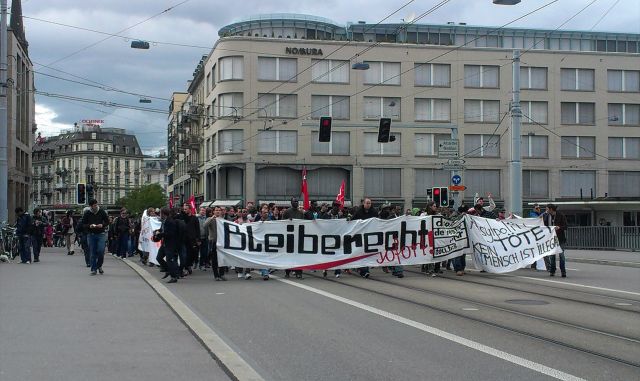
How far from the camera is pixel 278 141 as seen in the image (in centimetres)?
6109

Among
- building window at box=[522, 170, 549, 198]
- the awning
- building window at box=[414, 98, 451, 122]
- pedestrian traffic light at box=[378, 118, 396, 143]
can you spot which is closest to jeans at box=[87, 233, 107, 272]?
pedestrian traffic light at box=[378, 118, 396, 143]

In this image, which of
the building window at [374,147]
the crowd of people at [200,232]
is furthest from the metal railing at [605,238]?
the building window at [374,147]

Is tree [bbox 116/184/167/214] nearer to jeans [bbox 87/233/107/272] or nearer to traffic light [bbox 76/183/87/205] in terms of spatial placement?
traffic light [bbox 76/183/87/205]

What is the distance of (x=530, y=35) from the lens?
68312 mm

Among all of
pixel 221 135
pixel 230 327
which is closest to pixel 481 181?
pixel 221 135

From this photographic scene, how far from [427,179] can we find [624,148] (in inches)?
729

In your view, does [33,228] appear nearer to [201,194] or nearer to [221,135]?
[221,135]

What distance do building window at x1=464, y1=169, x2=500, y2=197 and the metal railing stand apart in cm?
2881

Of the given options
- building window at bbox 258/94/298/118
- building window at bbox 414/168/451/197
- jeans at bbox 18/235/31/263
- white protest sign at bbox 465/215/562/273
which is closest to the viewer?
white protest sign at bbox 465/215/562/273

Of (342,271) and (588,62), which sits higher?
(588,62)

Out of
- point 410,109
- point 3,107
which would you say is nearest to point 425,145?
point 410,109

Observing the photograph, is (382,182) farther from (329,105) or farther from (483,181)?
(483,181)

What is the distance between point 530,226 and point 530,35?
54503mm

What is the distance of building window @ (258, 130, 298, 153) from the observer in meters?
60.9
